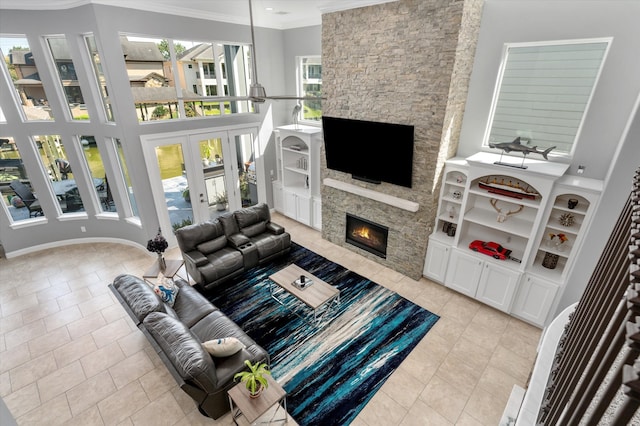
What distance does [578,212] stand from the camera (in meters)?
4.02

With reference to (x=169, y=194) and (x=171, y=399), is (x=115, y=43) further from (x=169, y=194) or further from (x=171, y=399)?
(x=171, y=399)

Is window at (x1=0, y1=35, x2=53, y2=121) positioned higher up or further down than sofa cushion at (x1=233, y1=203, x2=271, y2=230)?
higher up

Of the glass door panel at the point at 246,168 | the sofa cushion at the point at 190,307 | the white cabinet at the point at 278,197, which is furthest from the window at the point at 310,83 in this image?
the sofa cushion at the point at 190,307

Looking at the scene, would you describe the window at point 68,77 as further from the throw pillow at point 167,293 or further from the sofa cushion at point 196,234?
the throw pillow at point 167,293

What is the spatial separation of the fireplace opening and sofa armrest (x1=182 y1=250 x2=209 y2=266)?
2.95m

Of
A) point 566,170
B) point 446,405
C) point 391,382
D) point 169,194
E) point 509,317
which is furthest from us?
point 169,194

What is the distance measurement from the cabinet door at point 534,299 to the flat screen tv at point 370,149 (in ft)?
7.61

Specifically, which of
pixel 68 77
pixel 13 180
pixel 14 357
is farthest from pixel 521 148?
pixel 13 180

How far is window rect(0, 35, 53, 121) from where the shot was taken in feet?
18.1

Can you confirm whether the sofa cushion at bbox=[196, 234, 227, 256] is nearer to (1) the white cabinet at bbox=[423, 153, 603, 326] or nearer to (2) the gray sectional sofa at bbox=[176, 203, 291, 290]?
(2) the gray sectional sofa at bbox=[176, 203, 291, 290]

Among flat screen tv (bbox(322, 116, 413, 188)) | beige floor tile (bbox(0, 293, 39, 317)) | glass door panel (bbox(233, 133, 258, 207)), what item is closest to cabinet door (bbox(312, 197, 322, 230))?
flat screen tv (bbox(322, 116, 413, 188))

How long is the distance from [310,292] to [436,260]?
93.3 inches

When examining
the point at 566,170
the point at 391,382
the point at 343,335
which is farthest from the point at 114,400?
the point at 566,170

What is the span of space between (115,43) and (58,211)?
3.89 m
